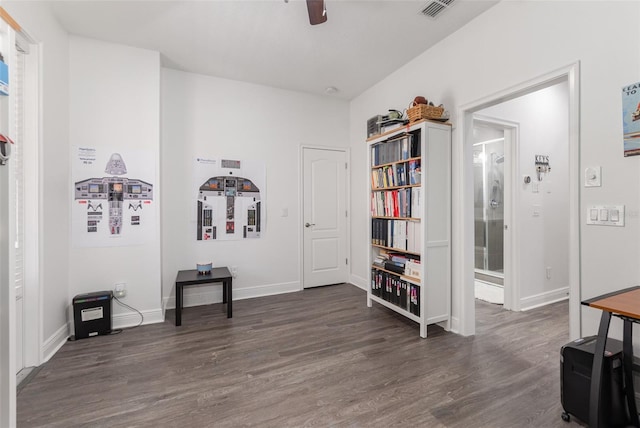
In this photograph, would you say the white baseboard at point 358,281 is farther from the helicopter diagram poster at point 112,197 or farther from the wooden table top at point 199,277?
the helicopter diagram poster at point 112,197

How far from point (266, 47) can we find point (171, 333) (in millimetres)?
3095

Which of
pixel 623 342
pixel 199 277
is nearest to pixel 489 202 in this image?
pixel 623 342

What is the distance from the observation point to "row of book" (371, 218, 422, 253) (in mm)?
2801

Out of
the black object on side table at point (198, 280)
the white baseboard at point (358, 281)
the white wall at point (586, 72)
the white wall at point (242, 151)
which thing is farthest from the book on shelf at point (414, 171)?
the black object on side table at point (198, 280)

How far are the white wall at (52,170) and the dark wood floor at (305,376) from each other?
15.0 inches

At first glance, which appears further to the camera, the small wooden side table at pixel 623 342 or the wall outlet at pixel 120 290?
the wall outlet at pixel 120 290

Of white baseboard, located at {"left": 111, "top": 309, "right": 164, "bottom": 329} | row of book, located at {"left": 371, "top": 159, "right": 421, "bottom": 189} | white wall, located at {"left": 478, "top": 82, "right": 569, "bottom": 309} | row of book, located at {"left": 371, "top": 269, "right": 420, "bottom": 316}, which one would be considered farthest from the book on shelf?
white baseboard, located at {"left": 111, "top": 309, "right": 164, "bottom": 329}

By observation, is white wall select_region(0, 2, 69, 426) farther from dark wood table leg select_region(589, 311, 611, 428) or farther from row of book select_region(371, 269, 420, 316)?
dark wood table leg select_region(589, 311, 611, 428)

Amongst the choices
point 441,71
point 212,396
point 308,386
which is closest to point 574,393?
point 308,386

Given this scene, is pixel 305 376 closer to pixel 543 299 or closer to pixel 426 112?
pixel 426 112

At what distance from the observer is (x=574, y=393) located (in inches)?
62.4

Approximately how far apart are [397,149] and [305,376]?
2.33 metres

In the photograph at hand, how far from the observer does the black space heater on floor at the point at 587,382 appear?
1.45m

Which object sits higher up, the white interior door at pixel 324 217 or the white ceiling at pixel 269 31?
the white ceiling at pixel 269 31
